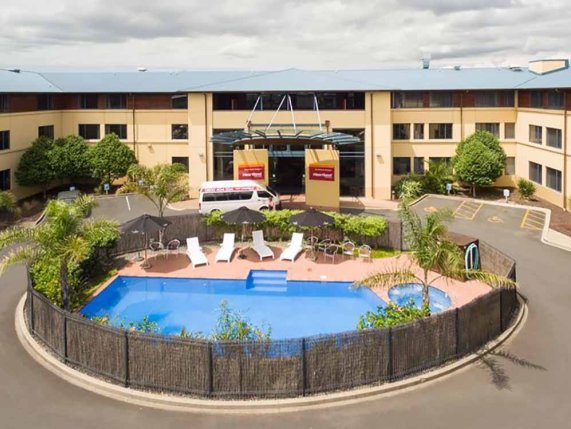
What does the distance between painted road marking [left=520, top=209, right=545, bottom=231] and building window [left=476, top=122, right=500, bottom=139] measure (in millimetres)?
10406

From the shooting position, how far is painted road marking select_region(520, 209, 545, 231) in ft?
102

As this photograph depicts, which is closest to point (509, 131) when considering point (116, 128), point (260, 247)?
point (260, 247)

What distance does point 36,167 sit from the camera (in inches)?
1539

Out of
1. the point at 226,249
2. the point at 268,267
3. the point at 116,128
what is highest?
the point at 116,128

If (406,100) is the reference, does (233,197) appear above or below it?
below

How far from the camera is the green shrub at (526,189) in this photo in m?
38.8

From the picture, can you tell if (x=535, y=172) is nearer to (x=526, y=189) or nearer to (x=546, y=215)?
(x=526, y=189)

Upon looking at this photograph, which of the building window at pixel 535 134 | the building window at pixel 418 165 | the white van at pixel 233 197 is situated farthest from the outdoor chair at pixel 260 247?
the building window at pixel 535 134

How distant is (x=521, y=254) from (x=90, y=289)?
18.9 m

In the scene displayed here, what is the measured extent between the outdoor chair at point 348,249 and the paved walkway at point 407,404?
10758 millimetres

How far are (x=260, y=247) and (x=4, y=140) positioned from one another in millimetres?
22470

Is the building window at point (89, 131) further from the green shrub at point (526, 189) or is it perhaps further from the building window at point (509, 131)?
the green shrub at point (526, 189)

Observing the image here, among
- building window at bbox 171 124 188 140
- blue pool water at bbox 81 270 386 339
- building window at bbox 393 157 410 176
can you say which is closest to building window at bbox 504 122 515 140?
building window at bbox 393 157 410 176

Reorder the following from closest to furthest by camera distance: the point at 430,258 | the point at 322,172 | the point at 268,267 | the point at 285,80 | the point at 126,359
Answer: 1. the point at 126,359
2. the point at 430,258
3. the point at 268,267
4. the point at 322,172
5. the point at 285,80
